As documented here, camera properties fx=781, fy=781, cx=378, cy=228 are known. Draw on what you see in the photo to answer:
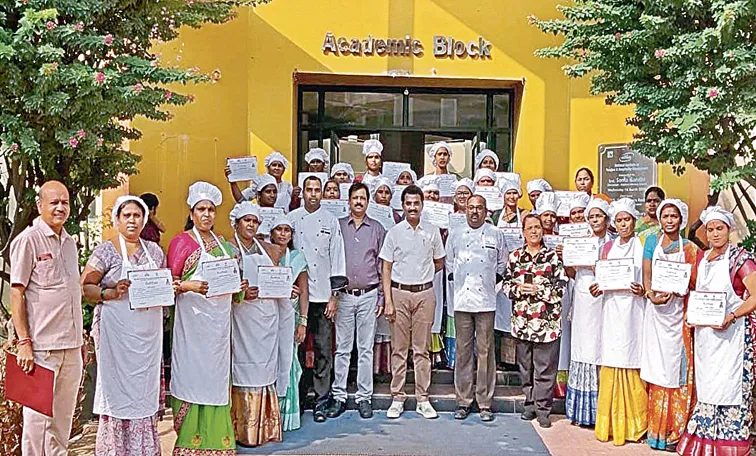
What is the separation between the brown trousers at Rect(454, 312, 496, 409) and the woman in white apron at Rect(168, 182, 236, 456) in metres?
2.15

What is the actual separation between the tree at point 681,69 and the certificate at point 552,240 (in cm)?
105

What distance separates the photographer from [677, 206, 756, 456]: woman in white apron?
18.7ft

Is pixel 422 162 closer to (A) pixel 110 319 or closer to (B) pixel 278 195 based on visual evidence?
(B) pixel 278 195

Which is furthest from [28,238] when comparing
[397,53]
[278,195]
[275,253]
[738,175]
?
[397,53]

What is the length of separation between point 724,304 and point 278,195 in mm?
4028

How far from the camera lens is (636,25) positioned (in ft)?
20.0

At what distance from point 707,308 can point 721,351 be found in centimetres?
34

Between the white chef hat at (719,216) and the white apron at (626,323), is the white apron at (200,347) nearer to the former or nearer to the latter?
the white apron at (626,323)

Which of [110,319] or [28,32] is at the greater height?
[28,32]

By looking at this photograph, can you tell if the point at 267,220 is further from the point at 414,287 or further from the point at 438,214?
the point at 438,214

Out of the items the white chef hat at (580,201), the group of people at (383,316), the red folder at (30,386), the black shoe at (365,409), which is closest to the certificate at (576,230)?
the group of people at (383,316)

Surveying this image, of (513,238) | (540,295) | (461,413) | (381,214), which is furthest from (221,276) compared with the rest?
(513,238)

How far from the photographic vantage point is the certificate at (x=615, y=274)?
618cm

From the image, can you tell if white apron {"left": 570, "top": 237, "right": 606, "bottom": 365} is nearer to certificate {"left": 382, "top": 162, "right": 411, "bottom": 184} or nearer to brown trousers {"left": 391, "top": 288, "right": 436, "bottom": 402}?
brown trousers {"left": 391, "top": 288, "right": 436, "bottom": 402}
